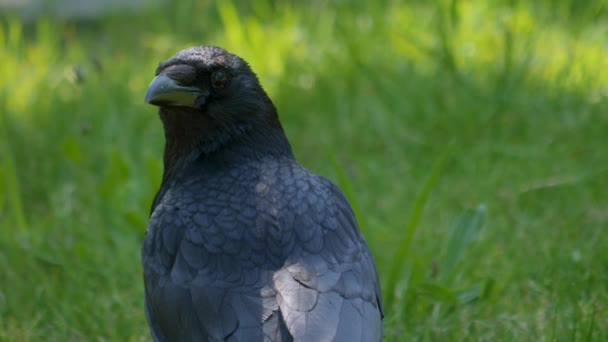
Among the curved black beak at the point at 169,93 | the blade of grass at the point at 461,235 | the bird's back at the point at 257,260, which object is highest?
the curved black beak at the point at 169,93

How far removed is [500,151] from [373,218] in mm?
856

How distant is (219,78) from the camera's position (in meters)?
3.08

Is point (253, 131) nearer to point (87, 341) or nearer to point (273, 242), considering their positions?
point (273, 242)

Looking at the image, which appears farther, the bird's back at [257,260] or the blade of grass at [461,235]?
the blade of grass at [461,235]

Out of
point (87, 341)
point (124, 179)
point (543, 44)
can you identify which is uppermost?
point (543, 44)

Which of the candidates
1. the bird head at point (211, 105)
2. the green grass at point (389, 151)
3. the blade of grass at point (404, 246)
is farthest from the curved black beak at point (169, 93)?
the blade of grass at point (404, 246)

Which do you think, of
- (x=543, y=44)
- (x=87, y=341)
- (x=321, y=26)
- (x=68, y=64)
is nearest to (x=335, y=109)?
(x=321, y=26)

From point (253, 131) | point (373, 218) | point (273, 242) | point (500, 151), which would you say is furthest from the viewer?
point (500, 151)

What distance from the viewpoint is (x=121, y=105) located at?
212 inches

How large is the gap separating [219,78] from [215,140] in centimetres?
21

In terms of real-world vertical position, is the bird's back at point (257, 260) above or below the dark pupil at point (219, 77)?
below

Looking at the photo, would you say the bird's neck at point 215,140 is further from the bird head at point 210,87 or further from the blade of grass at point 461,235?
the blade of grass at point 461,235

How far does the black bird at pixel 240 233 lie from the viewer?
8.50ft

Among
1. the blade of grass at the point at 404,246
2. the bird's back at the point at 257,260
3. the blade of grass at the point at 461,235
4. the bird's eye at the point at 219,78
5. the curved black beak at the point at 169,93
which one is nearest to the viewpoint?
the bird's back at the point at 257,260
